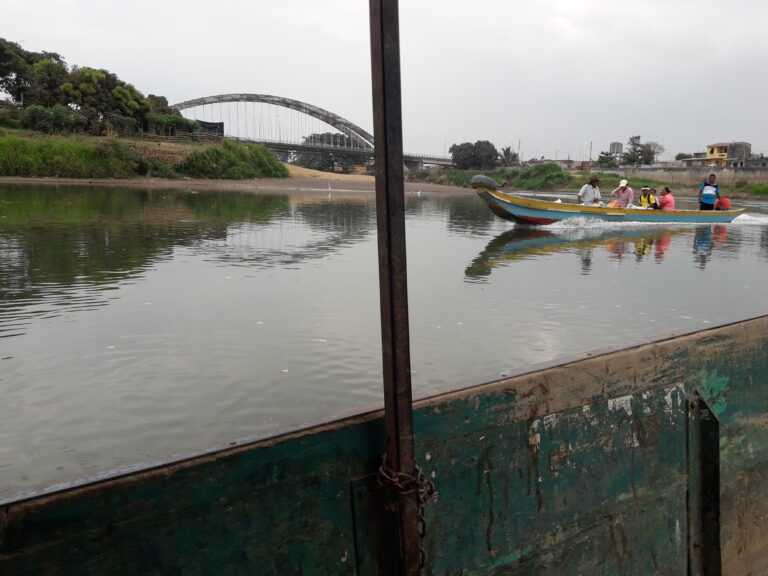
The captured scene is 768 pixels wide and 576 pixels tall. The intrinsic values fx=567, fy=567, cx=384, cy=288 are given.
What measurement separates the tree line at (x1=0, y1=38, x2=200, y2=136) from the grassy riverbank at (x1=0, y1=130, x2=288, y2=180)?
6.02 ft

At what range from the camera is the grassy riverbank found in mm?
34781

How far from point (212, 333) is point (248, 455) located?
436 centimetres

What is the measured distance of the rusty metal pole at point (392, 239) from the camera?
1.76m

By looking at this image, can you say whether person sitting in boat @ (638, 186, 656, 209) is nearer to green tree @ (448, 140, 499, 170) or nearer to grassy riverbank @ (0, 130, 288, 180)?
grassy riverbank @ (0, 130, 288, 180)

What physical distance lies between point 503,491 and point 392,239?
1194 mm

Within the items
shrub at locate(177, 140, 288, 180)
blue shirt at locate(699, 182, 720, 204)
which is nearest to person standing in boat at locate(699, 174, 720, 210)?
blue shirt at locate(699, 182, 720, 204)

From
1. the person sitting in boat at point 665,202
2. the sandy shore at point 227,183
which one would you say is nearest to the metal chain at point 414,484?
the person sitting in boat at point 665,202

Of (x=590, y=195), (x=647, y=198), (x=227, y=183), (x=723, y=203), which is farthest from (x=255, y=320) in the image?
(x=227, y=183)

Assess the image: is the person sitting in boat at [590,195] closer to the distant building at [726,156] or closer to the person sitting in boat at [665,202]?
the person sitting in boat at [665,202]

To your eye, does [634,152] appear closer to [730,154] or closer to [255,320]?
[730,154]

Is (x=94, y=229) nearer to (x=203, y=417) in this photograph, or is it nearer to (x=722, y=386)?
(x=203, y=417)

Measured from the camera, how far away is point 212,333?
586 cm

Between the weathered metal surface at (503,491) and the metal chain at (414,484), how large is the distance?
0.09m

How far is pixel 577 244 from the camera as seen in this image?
14.6 metres
